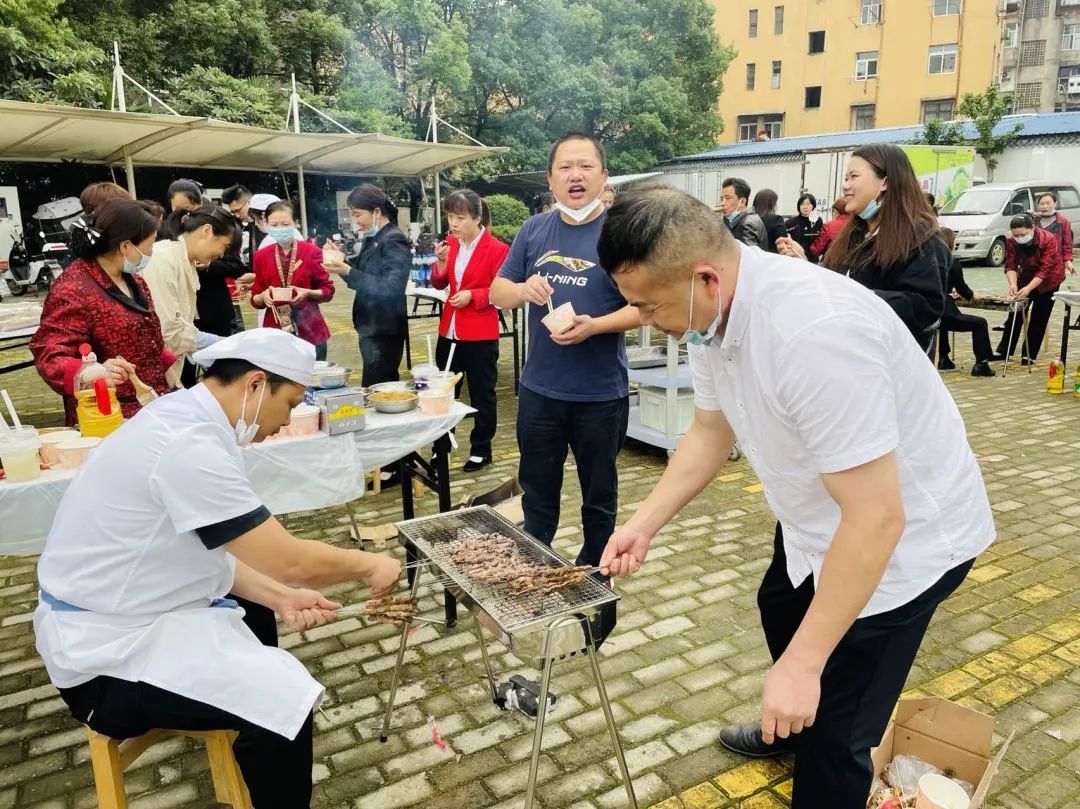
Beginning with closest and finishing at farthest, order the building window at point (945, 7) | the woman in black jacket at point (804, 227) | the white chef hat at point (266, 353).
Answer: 1. the white chef hat at point (266, 353)
2. the woman in black jacket at point (804, 227)
3. the building window at point (945, 7)

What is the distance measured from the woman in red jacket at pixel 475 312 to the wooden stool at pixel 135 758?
12.8 feet

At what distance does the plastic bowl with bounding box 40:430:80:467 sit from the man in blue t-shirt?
202cm

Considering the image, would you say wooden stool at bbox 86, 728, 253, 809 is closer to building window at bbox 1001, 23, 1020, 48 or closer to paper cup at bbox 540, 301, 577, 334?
paper cup at bbox 540, 301, 577, 334

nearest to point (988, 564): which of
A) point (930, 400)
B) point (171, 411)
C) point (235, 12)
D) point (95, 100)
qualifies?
point (930, 400)

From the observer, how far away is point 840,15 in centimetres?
3944

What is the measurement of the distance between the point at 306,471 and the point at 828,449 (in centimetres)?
273

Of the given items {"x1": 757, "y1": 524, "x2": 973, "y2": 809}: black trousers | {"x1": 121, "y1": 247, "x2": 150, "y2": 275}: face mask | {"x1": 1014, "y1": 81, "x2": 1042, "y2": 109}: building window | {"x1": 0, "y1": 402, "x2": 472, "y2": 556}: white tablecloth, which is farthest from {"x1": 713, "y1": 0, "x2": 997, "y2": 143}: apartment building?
{"x1": 757, "y1": 524, "x2": 973, "y2": 809}: black trousers

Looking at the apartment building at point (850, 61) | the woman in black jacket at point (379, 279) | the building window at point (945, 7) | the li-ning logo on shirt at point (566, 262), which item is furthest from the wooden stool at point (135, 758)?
the building window at point (945, 7)

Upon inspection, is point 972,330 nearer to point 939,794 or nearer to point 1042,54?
point 939,794

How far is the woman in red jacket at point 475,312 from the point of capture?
600 centimetres

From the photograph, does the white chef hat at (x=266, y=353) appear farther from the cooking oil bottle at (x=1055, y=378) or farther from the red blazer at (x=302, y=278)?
the cooking oil bottle at (x=1055, y=378)

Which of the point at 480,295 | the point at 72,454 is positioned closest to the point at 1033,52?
the point at 480,295

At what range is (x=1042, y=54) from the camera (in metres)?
45.2

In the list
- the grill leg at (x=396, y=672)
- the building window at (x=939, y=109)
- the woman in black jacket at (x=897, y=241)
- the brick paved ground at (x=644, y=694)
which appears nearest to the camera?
the brick paved ground at (x=644, y=694)
